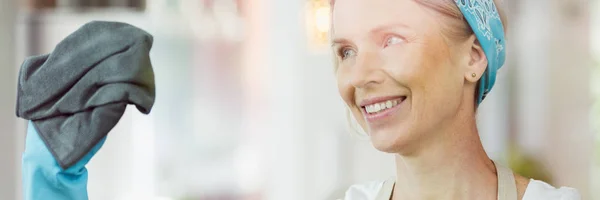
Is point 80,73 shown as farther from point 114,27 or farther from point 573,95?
point 573,95

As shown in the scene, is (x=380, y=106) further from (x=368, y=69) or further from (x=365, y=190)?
(x=365, y=190)

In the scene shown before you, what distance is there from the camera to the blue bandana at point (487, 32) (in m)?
0.94

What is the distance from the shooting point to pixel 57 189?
1.05 meters

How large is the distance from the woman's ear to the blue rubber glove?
53 cm

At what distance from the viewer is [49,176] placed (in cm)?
105

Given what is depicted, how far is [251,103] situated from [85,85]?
27cm

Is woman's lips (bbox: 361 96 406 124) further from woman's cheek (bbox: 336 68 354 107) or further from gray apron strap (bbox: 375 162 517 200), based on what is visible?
gray apron strap (bbox: 375 162 517 200)

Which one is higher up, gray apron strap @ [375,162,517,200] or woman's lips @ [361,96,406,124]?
woman's lips @ [361,96,406,124]

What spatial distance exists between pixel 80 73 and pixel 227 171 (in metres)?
0.28

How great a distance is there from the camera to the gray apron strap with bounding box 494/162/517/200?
975 mm

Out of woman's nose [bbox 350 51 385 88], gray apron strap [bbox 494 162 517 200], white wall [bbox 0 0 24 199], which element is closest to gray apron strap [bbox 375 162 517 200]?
gray apron strap [bbox 494 162 517 200]

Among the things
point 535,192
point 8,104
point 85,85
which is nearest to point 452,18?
point 535,192

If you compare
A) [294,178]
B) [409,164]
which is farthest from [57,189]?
[409,164]

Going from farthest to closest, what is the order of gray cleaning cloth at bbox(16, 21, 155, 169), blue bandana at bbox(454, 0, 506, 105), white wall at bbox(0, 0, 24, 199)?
white wall at bbox(0, 0, 24, 199) < gray cleaning cloth at bbox(16, 21, 155, 169) < blue bandana at bbox(454, 0, 506, 105)
